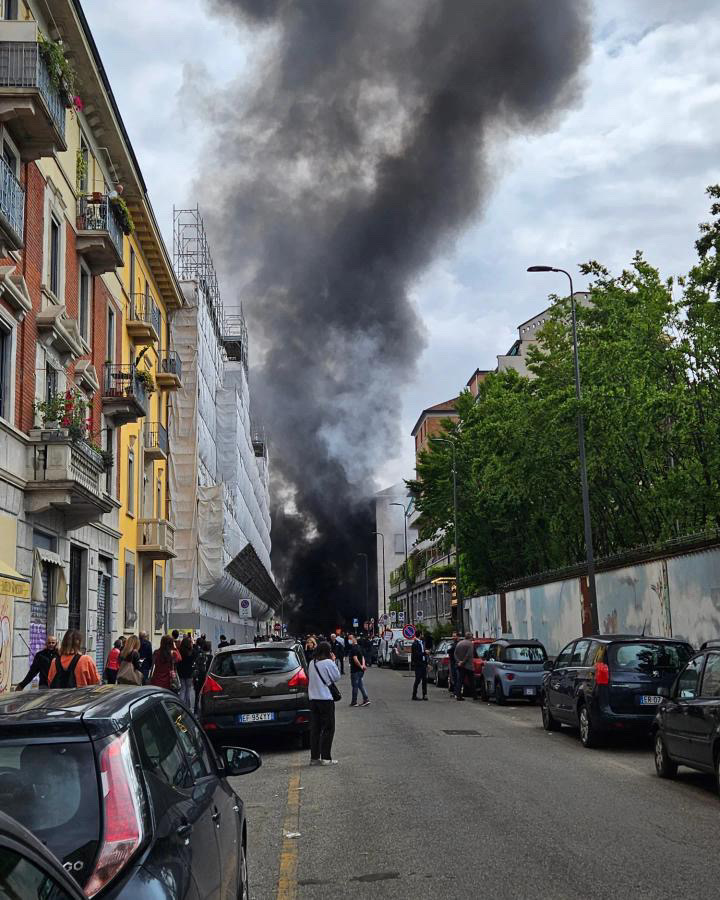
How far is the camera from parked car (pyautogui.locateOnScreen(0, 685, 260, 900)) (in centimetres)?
337

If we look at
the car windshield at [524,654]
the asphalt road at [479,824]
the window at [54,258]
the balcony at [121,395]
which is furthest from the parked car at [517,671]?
the window at [54,258]

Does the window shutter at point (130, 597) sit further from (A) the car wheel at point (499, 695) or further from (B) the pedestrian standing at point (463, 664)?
(A) the car wheel at point (499, 695)

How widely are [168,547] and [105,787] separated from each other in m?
32.2

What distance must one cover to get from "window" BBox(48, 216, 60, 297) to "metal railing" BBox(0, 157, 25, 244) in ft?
12.9


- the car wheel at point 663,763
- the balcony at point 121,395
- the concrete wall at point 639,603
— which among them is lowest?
the car wheel at point 663,763

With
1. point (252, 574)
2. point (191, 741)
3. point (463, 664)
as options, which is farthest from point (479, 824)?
point (252, 574)

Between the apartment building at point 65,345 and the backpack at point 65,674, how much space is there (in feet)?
18.5

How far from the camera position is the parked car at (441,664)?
35531 millimetres

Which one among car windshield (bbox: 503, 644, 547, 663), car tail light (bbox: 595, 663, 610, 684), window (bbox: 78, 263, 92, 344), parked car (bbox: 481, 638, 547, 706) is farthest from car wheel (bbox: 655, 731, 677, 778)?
window (bbox: 78, 263, 92, 344)

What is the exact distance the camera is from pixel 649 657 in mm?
15609

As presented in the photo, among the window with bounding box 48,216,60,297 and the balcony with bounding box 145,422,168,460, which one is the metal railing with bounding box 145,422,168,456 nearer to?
the balcony with bounding box 145,422,168,460

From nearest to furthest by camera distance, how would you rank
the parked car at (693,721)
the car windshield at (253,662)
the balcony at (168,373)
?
the parked car at (693,721) → the car windshield at (253,662) → the balcony at (168,373)

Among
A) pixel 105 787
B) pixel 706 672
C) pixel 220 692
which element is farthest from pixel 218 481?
pixel 105 787

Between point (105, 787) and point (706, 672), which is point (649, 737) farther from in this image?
point (105, 787)
